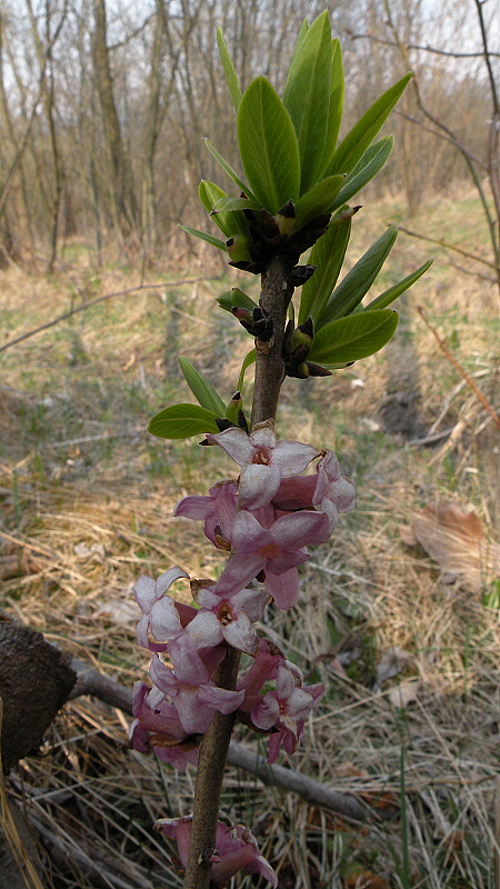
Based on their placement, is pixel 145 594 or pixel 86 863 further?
pixel 86 863

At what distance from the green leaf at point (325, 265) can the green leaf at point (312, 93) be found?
64 mm

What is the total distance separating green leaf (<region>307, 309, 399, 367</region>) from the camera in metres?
0.58

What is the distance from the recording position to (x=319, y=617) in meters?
2.20

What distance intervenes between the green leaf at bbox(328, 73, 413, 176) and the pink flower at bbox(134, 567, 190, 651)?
1.48 feet

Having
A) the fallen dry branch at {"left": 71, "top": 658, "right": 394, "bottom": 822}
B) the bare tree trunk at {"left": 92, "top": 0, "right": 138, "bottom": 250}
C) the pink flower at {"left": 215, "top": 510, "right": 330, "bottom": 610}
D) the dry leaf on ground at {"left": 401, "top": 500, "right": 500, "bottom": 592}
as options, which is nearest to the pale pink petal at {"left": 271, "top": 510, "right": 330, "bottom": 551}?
the pink flower at {"left": 215, "top": 510, "right": 330, "bottom": 610}

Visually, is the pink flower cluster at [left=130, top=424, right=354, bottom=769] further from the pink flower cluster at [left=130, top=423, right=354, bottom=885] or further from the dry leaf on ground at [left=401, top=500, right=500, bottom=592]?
the dry leaf on ground at [left=401, top=500, right=500, bottom=592]

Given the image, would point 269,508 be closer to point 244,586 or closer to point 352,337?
point 244,586

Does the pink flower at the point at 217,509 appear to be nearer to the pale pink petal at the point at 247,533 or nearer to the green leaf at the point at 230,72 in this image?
the pale pink petal at the point at 247,533

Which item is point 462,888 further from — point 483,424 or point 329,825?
point 483,424

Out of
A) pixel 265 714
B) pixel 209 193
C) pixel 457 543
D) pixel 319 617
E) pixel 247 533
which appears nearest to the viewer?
pixel 247 533

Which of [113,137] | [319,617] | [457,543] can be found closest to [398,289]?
[319,617]

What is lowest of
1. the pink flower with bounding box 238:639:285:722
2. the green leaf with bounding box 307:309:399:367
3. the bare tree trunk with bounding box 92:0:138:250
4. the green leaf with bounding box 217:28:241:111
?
the pink flower with bounding box 238:639:285:722

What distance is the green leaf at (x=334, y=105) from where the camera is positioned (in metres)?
0.63

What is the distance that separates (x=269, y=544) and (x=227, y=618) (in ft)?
0.32
